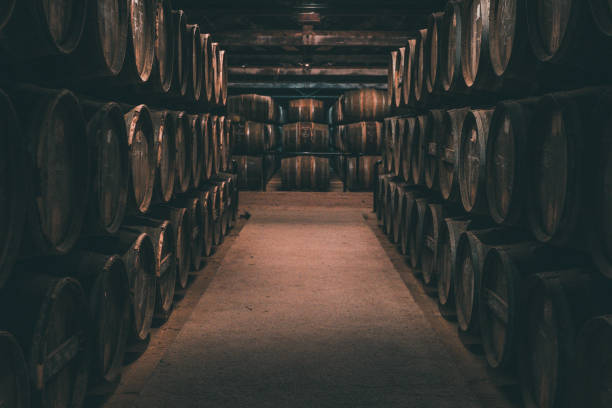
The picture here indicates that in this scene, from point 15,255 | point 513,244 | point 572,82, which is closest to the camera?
point 15,255

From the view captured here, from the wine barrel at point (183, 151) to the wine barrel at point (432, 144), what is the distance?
2093mm

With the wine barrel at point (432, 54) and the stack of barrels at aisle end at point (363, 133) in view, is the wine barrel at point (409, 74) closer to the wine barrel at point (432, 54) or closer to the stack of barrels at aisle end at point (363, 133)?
the wine barrel at point (432, 54)

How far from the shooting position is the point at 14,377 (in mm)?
1793

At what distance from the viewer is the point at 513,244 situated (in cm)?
296

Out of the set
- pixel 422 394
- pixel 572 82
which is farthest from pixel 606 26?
pixel 422 394

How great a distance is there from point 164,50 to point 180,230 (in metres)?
1.41

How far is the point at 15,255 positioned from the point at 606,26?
6.86ft

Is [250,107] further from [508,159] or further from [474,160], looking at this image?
[508,159]

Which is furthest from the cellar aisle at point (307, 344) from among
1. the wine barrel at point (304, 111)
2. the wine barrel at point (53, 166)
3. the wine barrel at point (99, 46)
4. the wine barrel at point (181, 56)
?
the wine barrel at point (304, 111)

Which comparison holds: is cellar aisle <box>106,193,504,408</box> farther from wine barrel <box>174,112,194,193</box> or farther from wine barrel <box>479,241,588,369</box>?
wine barrel <box>174,112,194,193</box>

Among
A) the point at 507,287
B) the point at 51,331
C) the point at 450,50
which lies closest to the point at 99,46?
the point at 51,331

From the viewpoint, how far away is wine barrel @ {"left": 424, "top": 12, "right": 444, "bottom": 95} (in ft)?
15.4

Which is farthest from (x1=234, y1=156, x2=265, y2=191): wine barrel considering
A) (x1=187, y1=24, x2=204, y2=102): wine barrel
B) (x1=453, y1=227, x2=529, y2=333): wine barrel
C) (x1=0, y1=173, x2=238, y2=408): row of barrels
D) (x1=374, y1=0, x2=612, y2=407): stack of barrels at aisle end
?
(x1=453, y1=227, x2=529, y2=333): wine barrel

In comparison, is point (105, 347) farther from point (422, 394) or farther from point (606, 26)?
point (606, 26)
